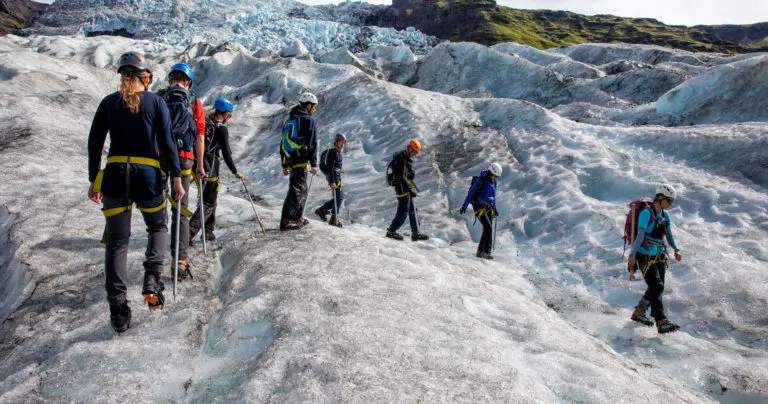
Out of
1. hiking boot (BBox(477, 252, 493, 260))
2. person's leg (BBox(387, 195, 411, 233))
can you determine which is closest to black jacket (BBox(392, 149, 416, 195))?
person's leg (BBox(387, 195, 411, 233))

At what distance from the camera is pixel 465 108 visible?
60.9 ft

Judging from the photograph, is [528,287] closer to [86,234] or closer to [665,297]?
[665,297]

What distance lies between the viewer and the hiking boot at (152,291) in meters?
4.54

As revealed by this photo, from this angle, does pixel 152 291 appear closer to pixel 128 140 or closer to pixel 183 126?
pixel 128 140

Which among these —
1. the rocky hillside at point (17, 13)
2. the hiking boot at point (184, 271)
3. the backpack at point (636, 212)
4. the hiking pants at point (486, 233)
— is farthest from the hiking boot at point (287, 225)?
the rocky hillside at point (17, 13)

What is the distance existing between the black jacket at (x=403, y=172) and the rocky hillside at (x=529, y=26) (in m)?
91.2

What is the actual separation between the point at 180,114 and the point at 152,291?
7.72 feet

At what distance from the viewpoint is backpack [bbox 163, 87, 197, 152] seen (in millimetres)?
5500

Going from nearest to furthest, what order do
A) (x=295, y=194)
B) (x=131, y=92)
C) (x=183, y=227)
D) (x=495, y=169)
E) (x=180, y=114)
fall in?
(x=131, y=92) < (x=180, y=114) < (x=183, y=227) < (x=295, y=194) < (x=495, y=169)

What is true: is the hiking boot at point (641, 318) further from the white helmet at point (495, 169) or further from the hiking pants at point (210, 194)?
the hiking pants at point (210, 194)

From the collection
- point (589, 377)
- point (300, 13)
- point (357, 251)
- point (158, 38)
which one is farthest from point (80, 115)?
point (300, 13)

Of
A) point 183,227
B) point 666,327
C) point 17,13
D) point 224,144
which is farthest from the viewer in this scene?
point 17,13

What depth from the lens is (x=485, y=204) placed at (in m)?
10.1

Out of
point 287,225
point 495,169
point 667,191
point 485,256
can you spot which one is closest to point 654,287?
point 667,191
